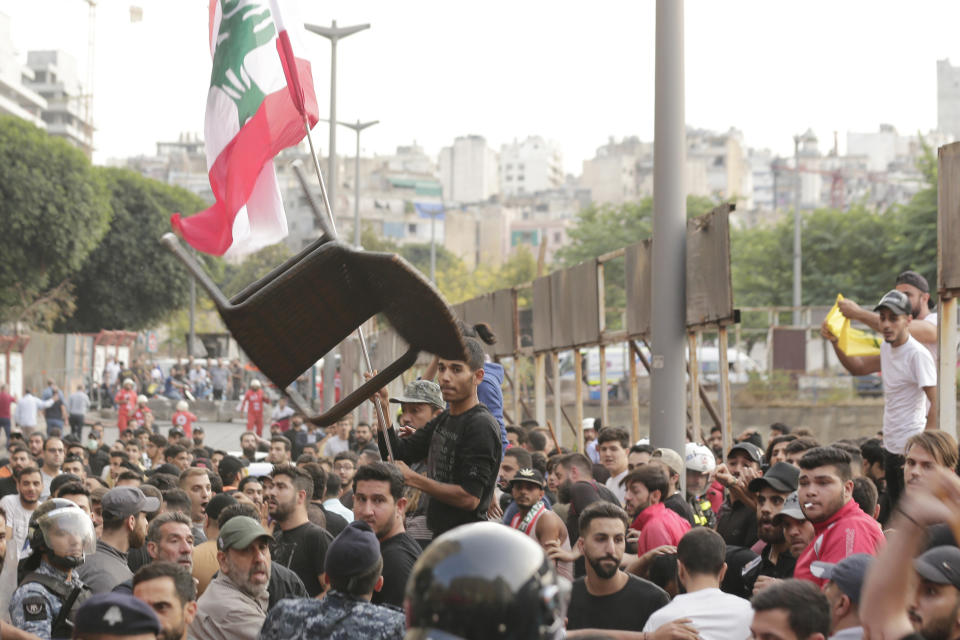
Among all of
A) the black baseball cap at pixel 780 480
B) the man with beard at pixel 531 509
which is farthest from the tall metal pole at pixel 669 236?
the black baseball cap at pixel 780 480

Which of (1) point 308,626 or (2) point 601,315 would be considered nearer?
(1) point 308,626

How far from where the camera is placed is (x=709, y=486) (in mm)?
10977

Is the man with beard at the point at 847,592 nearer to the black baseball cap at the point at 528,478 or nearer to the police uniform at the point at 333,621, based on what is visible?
the police uniform at the point at 333,621

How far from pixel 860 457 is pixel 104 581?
486 centimetres

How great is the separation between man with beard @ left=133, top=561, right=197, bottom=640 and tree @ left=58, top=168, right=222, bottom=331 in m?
74.0

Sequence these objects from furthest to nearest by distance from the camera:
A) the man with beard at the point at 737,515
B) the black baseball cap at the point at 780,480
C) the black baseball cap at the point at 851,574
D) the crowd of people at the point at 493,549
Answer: the man with beard at the point at 737,515
the black baseball cap at the point at 780,480
the black baseball cap at the point at 851,574
the crowd of people at the point at 493,549

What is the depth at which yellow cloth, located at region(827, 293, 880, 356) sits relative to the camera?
1012 centimetres

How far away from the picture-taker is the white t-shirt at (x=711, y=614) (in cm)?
534

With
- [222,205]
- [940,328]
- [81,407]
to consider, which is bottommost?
[81,407]

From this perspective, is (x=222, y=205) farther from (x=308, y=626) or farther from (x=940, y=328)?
(x=940, y=328)

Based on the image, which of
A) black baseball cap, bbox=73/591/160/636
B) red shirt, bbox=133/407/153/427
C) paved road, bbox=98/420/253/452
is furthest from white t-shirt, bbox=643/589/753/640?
paved road, bbox=98/420/253/452

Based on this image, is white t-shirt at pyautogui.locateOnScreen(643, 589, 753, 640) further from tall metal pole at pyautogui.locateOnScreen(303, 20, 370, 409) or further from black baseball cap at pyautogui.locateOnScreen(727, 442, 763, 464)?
tall metal pole at pyautogui.locateOnScreen(303, 20, 370, 409)

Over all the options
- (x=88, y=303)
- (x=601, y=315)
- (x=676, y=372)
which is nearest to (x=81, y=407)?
(x=601, y=315)

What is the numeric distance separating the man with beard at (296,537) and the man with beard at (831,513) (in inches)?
99.1
